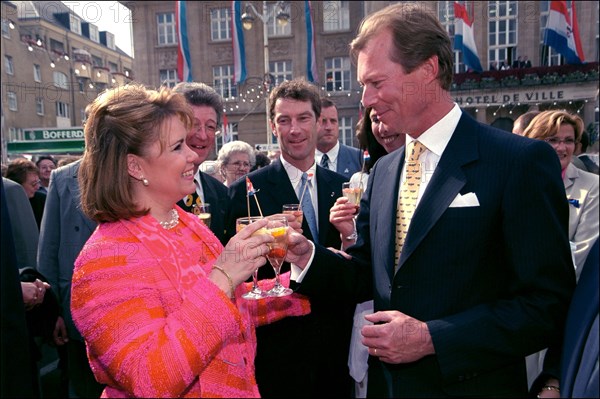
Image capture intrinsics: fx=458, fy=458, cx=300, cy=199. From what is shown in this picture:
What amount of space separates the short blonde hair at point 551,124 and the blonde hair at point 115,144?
3244 millimetres

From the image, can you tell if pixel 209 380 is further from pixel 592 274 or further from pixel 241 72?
pixel 241 72

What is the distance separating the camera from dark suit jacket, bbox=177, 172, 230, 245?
120 inches

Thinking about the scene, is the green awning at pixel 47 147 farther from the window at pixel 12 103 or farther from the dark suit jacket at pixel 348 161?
the window at pixel 12 103

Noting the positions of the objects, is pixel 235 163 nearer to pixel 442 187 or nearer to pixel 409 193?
pixel 409 193

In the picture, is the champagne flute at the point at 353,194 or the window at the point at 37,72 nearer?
the champagne flute at the point at 353,194

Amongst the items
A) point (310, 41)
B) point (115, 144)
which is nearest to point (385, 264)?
point (115, 144)

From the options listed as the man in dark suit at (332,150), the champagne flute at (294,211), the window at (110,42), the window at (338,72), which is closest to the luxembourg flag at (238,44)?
the man in dark suit at (332,150)

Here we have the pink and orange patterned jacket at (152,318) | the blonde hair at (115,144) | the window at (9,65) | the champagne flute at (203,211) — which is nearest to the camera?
the pink and orange patterned jacket at (152,318)

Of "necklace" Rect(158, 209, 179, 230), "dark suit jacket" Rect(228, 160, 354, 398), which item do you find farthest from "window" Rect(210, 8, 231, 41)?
"necklace" Rect(158, 209, 179, 230)

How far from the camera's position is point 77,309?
60.5 inches

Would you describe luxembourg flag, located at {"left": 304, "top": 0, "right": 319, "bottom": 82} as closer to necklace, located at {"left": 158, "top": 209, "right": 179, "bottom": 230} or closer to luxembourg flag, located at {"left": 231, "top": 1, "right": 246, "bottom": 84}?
luxembourg flag, located at {"left": 231, "top": 1, "right": 246, "bottom": 84}

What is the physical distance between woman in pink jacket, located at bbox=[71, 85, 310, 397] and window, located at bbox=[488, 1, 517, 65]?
24.4 meters

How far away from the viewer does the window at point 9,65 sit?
96.2 feet

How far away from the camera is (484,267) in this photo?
1637mm
